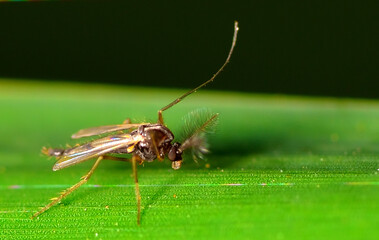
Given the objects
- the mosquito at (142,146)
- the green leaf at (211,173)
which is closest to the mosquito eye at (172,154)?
the mosquito at (142,146)

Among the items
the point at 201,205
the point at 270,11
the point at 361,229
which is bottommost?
the point at 201,205

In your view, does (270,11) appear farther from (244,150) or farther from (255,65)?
(244,150)

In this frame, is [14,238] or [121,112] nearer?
[14,238]

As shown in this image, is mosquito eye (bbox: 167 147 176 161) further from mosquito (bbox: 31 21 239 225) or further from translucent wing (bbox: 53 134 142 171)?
translucent wing (bbox: 53 134 142 171)

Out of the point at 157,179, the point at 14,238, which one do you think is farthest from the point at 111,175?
the point at 14,238

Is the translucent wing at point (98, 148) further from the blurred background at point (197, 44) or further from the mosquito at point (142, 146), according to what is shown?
the blurred background at point (197, 44)

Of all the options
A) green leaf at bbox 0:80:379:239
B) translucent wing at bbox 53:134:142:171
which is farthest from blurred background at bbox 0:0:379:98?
translucent wing at bbox 53:134:142:171
